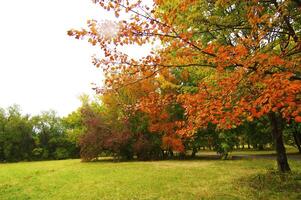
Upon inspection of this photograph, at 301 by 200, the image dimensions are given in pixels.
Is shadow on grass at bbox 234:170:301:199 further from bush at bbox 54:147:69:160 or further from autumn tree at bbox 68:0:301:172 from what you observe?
bush at bbox 54:147:69:160

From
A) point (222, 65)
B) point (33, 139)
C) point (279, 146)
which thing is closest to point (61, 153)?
point (33, 139)

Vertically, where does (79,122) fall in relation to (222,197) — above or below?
above

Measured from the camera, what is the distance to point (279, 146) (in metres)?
15.3

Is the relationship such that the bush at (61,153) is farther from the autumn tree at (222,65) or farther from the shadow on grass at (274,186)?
the autumn tree at (222,65)

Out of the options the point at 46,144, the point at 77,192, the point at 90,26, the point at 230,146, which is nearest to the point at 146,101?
the point at 90,26

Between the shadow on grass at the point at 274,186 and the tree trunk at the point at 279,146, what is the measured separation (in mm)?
735

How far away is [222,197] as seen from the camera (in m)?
10.0

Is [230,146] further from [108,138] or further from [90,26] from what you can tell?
[90,26]

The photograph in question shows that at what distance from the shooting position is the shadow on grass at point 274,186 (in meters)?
9.96

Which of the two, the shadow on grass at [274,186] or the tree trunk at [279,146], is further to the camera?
the tree trunk at [279,146]

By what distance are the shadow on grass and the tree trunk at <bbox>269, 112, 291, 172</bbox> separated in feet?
2.41

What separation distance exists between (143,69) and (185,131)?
7.81 feet

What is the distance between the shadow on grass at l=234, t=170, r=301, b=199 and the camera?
9961mm

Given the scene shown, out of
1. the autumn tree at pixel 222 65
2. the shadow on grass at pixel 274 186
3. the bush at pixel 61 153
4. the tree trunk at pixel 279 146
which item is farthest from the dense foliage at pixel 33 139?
the autumn tree at pixel 222 65
